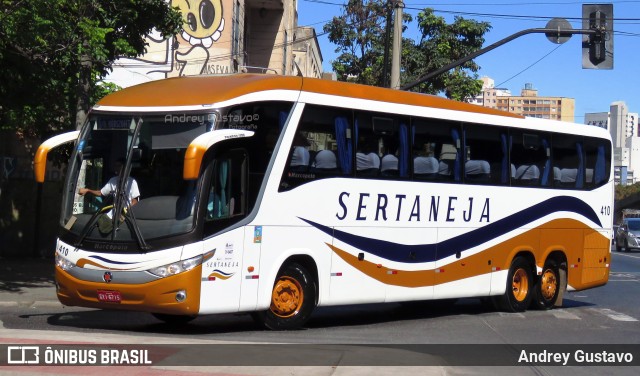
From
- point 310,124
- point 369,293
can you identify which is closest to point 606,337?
point 369,293

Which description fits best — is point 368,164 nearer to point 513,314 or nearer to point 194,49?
point 513,314

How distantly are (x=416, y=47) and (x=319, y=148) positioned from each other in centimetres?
2641

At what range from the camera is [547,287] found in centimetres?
1845

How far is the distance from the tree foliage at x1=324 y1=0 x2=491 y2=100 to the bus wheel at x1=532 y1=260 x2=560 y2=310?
66.3 ft

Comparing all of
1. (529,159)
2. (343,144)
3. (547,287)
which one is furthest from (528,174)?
(343,144)

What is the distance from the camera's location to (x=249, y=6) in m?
43.1

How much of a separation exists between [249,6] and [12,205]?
20.4 m

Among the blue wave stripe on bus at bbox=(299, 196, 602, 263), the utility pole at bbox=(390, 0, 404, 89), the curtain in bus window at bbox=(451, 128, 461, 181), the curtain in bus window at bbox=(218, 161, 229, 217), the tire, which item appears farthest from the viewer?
the utility pole at bbox=(390, 0, 404, 89)

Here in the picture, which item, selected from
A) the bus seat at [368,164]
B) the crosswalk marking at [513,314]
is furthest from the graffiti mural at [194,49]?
the bus seat at [368,164]

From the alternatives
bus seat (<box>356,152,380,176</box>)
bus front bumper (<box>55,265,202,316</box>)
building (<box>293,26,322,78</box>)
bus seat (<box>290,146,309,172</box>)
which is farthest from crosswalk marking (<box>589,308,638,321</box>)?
building (<box>293,26,322,78</box>)

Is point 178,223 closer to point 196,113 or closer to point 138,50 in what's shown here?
point 196,113

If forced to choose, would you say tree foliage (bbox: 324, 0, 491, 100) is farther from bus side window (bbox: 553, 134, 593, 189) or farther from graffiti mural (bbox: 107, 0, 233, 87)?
bus side window (bbox: 553, 134, 593, 189)

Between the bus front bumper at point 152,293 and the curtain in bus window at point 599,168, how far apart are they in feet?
34.1

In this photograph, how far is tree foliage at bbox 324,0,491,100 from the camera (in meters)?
38.0
